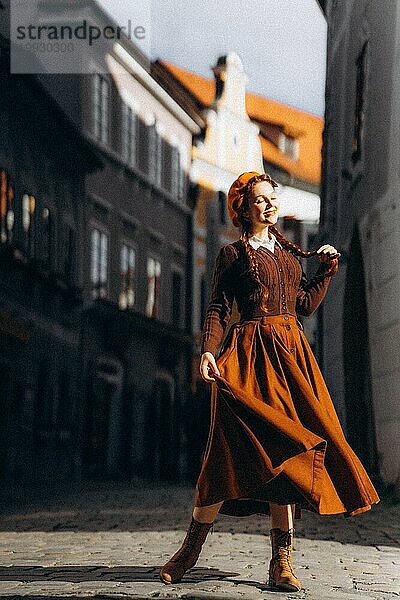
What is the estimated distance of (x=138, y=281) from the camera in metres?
20.6

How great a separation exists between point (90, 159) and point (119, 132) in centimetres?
86

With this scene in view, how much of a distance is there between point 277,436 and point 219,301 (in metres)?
0.64

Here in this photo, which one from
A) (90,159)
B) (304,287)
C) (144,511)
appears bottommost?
(144,511)

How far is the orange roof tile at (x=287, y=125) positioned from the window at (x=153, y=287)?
8.94 feet

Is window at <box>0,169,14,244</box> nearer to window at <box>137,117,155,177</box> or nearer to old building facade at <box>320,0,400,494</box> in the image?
old building facade at <box>320,0,400,494</box>

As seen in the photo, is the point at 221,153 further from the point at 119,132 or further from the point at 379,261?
the point at 379,261

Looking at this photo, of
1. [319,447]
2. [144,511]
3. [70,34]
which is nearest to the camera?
[319,447]

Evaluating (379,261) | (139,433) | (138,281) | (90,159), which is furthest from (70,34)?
(379,261)

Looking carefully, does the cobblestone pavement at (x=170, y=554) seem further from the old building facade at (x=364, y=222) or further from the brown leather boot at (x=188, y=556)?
the old building facade at (x=364, y=222)

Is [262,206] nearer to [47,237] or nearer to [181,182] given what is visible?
[47,237]

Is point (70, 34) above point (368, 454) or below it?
above

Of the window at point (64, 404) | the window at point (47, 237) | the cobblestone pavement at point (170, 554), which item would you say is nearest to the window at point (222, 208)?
the window at point (47, 237)

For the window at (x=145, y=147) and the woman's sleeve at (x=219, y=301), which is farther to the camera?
the window at (x=145, y=147)

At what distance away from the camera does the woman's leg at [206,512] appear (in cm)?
507
